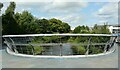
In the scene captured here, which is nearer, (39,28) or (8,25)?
(8,25)

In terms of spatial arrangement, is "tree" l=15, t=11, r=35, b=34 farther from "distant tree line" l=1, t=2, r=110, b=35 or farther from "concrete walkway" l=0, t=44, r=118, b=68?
"concrete walkway" l=0, t=44, r=118, b=68

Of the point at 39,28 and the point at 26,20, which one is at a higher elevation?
the point at 26,20

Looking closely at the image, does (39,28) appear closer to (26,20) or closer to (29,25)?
(26,20)

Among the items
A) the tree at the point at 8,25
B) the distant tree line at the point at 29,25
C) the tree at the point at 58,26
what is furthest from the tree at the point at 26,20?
the tree at the point at 58,26

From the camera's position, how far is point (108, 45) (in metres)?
8.38

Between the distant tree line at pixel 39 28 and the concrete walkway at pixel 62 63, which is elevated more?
the distant tree line at pixel 39 28

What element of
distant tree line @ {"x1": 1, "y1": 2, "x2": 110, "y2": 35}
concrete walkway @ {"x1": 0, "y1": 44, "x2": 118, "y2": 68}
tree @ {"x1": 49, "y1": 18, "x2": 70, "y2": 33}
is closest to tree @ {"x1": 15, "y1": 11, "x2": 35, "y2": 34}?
distant tree line @ {"x1": 1, "y1": 2, "x2": 110, "y2": 35}

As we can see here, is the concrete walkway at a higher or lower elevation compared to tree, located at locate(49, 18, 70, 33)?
lower

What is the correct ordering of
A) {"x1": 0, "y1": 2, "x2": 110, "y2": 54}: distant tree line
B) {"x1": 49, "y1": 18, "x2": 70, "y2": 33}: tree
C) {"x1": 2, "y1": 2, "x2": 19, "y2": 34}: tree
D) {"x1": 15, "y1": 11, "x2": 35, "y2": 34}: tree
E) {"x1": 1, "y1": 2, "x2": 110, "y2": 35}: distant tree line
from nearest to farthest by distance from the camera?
1. {"x1": 0, "y1": 2, "x2": 110, "y2": 54}: distant tree line
2. {"x1": 2, "y1": 2, "x2": 19, "y2": 34}: tree
3. {"x1": 1, "y1": 2, "x2": 110, "y2": 35}: distant tree line
4. {"x1": 15, "y1": 11, "x2": 35, "y2": 34}: tree
5. {"x1": 49, "y1": 18, "x2": 70, "y2": 33}: tree

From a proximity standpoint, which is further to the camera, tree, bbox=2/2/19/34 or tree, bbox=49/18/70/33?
tree, bbox=49/18/70/33

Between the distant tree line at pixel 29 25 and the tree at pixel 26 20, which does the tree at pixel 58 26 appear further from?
the tree at pixel 26 20

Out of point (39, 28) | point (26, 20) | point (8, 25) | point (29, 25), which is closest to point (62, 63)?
point (8, 25)

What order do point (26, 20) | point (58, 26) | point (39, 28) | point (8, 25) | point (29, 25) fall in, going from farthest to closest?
point (58, 26)
point (39, 28)
point (26, 20)
point (29, 25)
point (8, 25)

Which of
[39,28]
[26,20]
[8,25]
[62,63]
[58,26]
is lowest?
[62,63]
